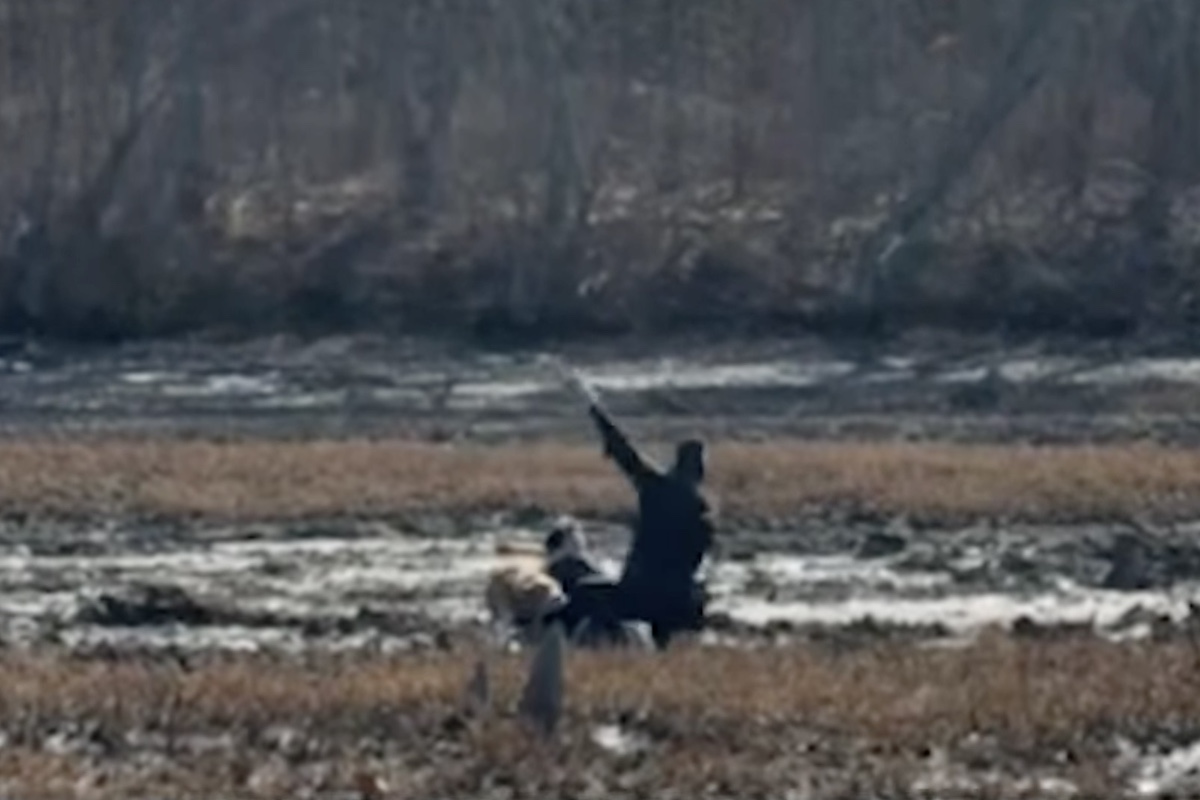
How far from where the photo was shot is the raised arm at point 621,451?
816 inches

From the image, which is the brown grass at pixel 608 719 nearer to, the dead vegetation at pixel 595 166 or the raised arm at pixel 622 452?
the raised arm at pixel 622 452

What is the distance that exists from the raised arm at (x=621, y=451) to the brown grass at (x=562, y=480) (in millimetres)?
7080

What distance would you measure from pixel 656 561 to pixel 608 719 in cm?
355

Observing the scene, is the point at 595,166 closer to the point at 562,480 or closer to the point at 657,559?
the point at 562,480

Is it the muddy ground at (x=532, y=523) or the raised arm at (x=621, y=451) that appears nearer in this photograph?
the raised arm at (x=621, y=451)

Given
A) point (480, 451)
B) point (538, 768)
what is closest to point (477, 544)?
point (480, 451)

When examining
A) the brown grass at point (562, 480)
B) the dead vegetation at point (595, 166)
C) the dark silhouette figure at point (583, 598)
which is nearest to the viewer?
the dark silhouette figure at point (583, 598)

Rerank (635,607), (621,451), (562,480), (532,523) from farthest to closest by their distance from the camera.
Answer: (562,480) < (532,523) < (621,451) < (635,607)

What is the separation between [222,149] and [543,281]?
26.4 feet

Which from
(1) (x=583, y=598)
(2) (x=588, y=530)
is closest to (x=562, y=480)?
(2) (x=588, y=530)

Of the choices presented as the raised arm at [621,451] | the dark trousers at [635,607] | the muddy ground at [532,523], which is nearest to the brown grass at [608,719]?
the dark trousers at [635,607]

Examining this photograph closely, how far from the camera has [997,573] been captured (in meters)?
24.8

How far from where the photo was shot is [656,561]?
20.9m

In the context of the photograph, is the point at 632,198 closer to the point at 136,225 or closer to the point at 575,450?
the point at 136,225
